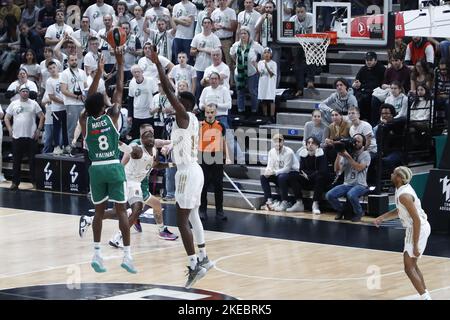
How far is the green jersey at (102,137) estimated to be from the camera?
40.7 ft

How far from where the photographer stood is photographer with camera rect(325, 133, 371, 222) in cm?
1788

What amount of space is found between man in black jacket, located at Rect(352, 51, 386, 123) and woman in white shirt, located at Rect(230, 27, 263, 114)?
234cm

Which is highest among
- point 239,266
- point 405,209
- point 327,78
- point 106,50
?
point 106,50

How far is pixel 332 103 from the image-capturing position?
19.3m

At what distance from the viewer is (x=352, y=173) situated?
18031mm

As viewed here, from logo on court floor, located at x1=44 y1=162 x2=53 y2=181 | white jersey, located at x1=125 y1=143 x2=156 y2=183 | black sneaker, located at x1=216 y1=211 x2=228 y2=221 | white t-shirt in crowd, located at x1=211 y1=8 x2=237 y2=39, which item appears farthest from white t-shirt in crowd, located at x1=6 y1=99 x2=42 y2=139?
white jersey, located at x1=125 y1=143 x2=156 y2=183

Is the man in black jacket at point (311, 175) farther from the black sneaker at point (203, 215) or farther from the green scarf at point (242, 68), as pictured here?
the green scarf at point (242, 68)

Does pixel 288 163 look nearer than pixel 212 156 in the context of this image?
No

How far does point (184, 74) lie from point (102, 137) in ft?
28.8

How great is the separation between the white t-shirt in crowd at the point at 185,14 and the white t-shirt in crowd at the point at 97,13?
184cm

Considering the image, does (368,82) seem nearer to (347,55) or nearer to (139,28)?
(347,55)

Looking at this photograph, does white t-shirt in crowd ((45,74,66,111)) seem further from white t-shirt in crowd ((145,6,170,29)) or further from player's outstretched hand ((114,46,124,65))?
player's outstretched hand ((114,46,124,65))

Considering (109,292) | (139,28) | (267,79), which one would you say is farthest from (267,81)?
(109,292)

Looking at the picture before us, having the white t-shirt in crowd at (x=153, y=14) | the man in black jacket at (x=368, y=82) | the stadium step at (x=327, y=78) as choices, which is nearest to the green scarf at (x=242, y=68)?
the stadium step at (x=327, y=78)
